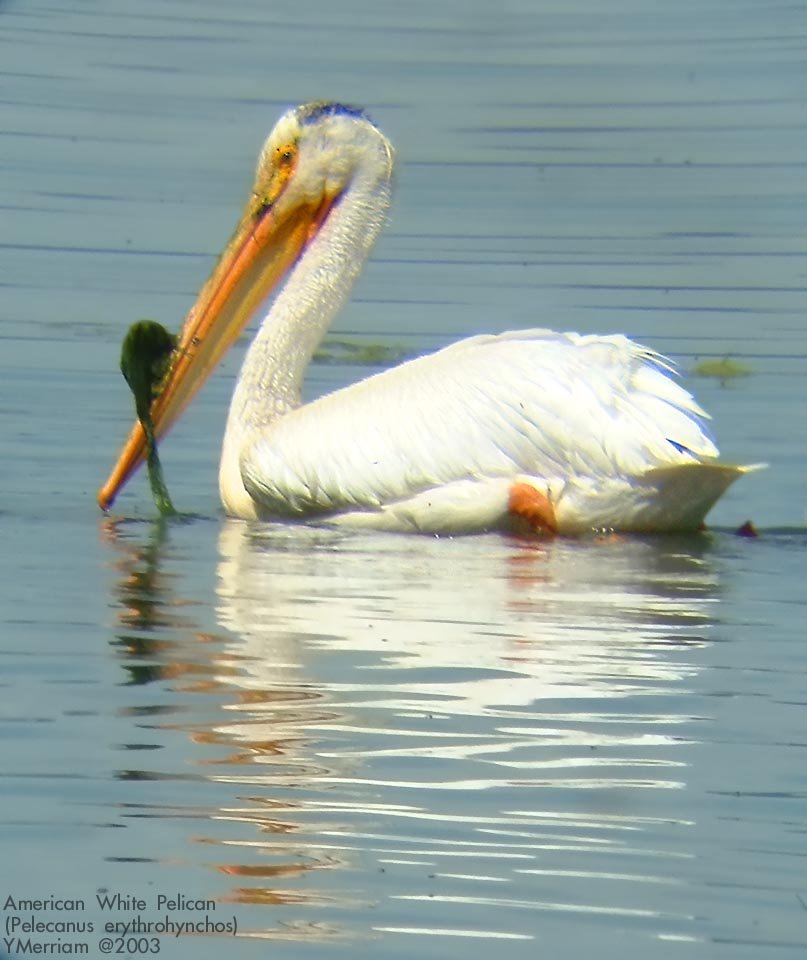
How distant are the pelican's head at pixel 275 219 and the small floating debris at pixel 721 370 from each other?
2.41m

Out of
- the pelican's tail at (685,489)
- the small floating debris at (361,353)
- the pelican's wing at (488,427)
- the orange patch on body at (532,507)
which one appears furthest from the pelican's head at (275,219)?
the small floating debris at (361,353)

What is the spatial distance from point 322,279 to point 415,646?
2780mm

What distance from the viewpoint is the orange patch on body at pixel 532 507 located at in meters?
7.29

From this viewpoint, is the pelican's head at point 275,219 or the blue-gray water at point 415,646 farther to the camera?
the pelican's head at point 275,219

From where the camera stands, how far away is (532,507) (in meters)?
7.29

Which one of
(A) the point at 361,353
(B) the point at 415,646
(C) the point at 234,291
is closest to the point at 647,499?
(B) the point at 415,646

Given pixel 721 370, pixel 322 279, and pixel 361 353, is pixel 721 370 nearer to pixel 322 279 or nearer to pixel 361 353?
pixel 361 353

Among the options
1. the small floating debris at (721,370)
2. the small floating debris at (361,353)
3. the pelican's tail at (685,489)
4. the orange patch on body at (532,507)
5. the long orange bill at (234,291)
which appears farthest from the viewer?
the small floating debris at (361,353)

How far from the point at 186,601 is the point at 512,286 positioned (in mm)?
5946

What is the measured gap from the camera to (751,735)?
17.1ft

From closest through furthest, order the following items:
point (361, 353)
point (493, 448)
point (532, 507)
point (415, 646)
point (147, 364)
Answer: point (415, 646) → point (532, 507) → point (493, 448) → point (147, 364) → point (361, 353)

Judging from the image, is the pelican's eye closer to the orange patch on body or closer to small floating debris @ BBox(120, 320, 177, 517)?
small floating debris @ BBox(120, 320, 177, 517)

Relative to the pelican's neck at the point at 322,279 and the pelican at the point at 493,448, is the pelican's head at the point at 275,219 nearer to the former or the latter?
the pelican's neck at the point at 322,279

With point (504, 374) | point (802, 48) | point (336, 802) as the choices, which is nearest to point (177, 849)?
point (336, 802)
